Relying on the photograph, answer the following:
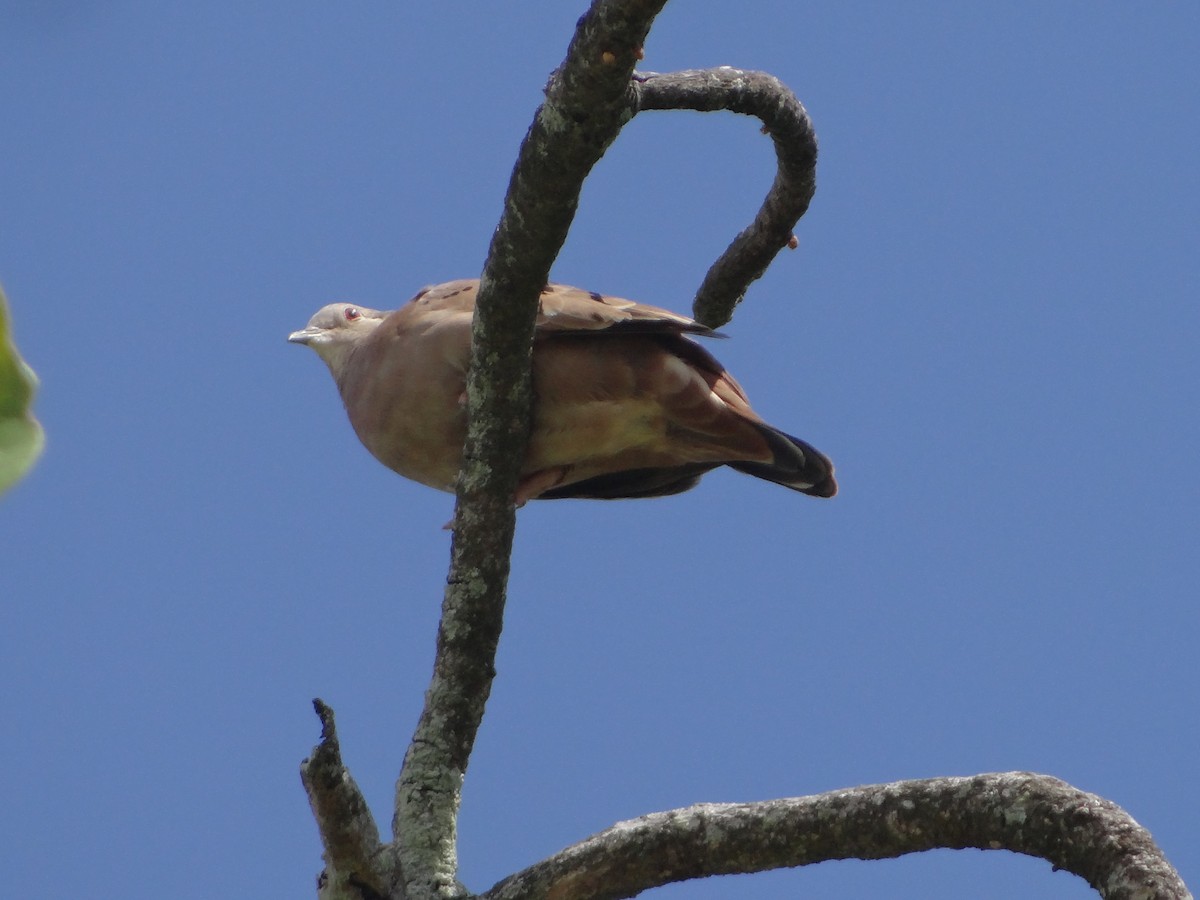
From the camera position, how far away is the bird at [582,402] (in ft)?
13.0

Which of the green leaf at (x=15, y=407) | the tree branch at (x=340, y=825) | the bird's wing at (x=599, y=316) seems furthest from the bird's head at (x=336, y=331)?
the green leaf at (x=15, y=407)

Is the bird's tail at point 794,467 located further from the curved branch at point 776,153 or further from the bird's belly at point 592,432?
the curved branch at point 776,153

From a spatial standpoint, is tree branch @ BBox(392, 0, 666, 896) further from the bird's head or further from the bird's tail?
the bird's head

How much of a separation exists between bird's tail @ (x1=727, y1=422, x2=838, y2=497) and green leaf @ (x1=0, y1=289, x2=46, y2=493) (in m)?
3.73

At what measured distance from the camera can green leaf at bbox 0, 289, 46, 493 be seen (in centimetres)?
69

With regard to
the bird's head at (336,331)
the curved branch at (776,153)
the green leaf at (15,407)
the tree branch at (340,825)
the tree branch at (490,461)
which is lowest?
the green leaf at (15,407)

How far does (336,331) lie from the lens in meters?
5.21

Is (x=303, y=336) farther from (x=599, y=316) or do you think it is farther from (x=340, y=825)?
→ (x=340, y=825)

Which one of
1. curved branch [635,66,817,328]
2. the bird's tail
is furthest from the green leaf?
the bird's tail

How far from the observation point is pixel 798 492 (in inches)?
184

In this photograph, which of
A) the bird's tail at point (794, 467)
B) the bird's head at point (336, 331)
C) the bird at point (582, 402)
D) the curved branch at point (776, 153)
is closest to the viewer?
the curved branch at point (776, 153)

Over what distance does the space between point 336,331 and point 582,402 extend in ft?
5.56

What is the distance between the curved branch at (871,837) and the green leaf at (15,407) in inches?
79.0

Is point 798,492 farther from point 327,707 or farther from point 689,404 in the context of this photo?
point 327,707
